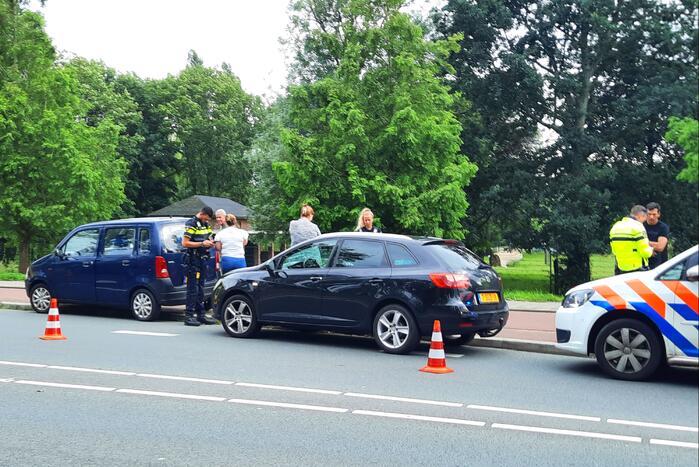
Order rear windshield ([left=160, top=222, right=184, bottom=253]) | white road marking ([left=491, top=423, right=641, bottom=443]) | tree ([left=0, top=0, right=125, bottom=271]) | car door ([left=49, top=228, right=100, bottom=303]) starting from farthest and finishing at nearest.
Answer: tree ([left=0, top=0, right=125, bottom=271])
car door ([left=49, top=228, right=100, bottom=303])
rear windshield ([left=160, top=222, right=184, bottom=253])
white road marking ([left=491, top=423, right=641, bottom=443])

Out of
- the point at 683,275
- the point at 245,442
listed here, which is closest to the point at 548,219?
the point at 683,275

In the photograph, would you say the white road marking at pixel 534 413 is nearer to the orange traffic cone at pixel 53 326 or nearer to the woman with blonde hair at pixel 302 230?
the woman with blonde hair at pixel 302 230

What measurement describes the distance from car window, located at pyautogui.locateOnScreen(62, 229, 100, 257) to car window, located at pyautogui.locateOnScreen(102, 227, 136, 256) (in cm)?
27

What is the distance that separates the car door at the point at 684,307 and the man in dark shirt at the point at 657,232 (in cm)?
421

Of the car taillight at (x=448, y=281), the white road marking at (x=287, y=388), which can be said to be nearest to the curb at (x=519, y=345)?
the car taillight at (x=448, y=281)

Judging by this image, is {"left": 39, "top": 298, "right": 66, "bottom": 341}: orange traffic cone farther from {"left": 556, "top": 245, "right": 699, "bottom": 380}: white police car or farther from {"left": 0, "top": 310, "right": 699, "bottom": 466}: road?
{"left": 556, "top": 245, "right": 699, "bottom": 380}: white police car

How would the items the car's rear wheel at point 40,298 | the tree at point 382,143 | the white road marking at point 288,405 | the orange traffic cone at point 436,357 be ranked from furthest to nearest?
the tree at point 382,143 < the car's rear wheel at point 40,298 < the orange traffic cone at point 436,357 < the white road marking at point 288,405

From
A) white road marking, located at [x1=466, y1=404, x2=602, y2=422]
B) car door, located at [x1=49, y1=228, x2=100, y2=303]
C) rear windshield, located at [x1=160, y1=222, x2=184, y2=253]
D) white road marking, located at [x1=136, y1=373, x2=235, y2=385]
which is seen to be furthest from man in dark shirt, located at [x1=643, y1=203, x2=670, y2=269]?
car door, located at [x1=49, y1=228, x2=100, y2=303]

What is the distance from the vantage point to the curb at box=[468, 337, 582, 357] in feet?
33.9

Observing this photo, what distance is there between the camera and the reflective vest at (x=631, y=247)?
9.73 meters

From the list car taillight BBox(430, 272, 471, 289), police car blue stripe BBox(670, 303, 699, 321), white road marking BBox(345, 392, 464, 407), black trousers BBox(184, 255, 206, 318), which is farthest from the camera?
black trousers BBox(184, 255, 206, 318)

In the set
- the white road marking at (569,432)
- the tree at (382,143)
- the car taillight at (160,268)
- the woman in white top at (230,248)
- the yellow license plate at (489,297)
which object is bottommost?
the white road marking at (569,432)

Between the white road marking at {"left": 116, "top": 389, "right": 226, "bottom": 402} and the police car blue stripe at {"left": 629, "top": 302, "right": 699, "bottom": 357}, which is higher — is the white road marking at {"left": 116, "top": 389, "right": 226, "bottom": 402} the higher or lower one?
the lower one

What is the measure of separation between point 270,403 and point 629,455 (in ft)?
10.4
